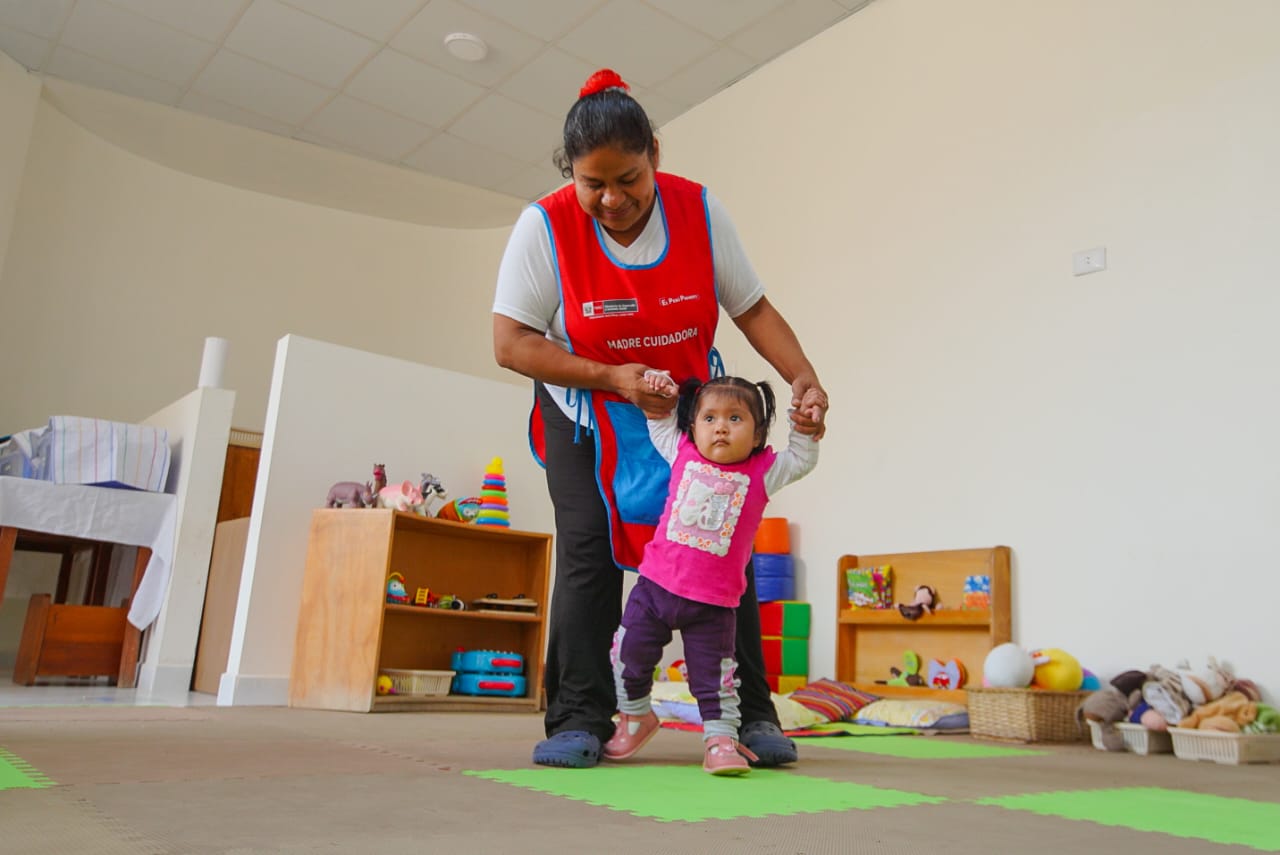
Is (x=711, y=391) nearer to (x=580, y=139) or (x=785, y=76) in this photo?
(x=580, y=139)

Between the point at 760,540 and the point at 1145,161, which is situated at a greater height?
the point at 1145,161

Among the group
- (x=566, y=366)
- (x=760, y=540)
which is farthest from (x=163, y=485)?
(x=566, y=366)

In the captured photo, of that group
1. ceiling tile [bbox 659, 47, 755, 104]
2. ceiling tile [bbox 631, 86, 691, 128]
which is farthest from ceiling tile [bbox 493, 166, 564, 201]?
ceiling tile [bbox 659, 47, 755, 104]

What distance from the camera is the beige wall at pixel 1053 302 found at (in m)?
2.96

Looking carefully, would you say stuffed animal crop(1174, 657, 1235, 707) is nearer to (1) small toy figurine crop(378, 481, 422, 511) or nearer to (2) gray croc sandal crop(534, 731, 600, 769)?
(2) gray croc sandal crop(534, 731, 600, 769)

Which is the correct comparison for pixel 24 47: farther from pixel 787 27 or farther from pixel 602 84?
pixel 602 84

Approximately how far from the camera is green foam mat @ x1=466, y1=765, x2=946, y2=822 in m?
1.16

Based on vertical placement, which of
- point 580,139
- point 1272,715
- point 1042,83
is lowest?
point 1272,715

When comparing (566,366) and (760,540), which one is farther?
(760,540)

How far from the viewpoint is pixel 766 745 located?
166 cm

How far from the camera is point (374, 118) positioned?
224 inches

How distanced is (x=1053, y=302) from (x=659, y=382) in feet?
8.23

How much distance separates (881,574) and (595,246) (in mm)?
2628

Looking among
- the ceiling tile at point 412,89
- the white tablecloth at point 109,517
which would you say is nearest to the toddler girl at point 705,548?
the white tablecloth at point 109,517
